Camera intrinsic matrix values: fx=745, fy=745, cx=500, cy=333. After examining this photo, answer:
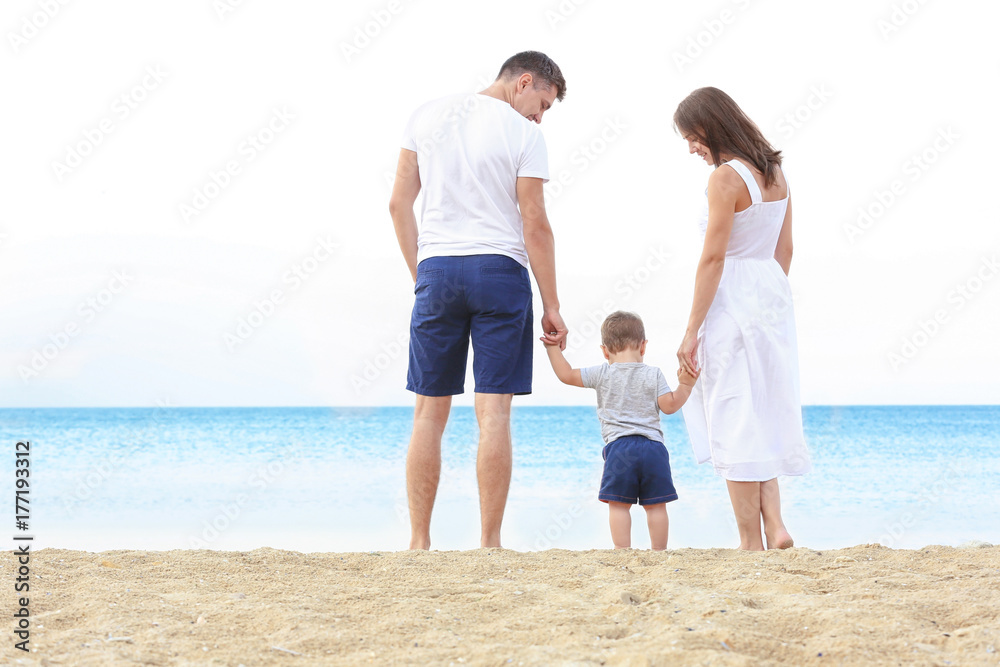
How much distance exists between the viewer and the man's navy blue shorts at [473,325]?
9.75 ft

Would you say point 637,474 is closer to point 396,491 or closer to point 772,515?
point 772,515

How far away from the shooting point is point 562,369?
10.8 feet

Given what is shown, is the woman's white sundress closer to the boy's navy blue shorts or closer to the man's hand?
the boy's navy blue shorts

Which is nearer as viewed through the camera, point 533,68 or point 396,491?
point 533,68

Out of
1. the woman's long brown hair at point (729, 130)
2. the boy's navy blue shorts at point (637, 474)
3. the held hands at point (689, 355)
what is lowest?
the boy's navy blue shorts at point (637, 474)

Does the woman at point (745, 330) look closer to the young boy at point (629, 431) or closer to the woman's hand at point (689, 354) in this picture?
the woman's hand at point (689, 354)

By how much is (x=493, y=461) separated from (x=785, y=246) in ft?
5.12

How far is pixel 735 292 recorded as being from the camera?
9.82 ft

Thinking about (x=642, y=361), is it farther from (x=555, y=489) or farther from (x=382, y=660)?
(x=555, y=489)

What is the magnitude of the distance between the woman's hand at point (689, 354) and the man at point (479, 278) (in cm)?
54

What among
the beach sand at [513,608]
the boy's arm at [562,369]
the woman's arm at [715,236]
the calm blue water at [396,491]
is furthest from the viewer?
the calm blue water at [396,491]

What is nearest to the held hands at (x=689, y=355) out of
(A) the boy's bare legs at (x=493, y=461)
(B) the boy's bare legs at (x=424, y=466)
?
(A) the boy's bare legs at (x=493, y=461)

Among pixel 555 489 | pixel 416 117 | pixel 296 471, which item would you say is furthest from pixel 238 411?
pixel 416 117

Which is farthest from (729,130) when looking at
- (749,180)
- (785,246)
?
(785,246)
